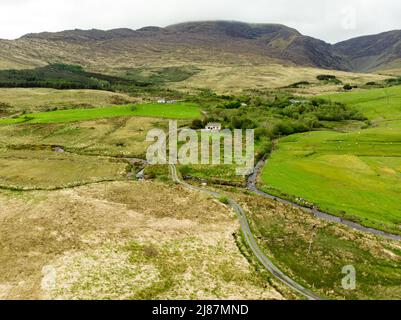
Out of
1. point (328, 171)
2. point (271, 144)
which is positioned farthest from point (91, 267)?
point (271, 144)

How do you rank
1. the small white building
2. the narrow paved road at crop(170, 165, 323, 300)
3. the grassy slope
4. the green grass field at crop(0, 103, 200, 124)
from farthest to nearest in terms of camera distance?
the green grass field at crop(0, 103, 200, 124) < the small white building < the grassy slope < the narrow paved road at crop(170, 165, 323, 300)

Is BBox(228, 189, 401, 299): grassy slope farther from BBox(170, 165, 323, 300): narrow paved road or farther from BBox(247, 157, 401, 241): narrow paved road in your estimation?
BBox(247, 157, 401, 241): narrow paved road

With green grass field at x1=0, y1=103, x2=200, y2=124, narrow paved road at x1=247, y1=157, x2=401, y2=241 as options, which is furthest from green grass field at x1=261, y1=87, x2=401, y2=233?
green grass field at x1=0, y1=103, x2=200, y2=124

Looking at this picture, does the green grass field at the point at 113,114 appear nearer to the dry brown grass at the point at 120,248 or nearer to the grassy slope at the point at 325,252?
the dry brown grass at the point at 120,248

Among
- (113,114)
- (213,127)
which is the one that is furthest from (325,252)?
(113,114)

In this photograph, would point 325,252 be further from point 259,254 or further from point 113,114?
point 113,114

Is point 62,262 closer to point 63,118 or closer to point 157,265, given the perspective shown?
point 157,265
